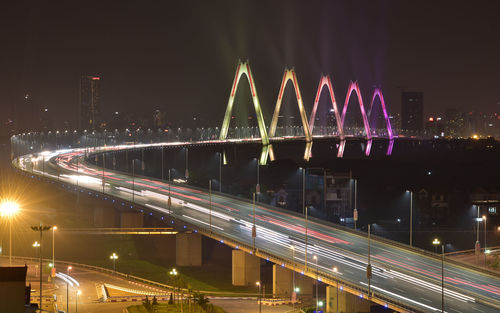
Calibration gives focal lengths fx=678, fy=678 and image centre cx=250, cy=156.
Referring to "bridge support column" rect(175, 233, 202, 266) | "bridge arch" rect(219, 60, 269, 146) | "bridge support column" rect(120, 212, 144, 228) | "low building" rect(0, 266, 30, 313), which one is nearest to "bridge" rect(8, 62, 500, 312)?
"bridge support column" rect(175, 233, 202, 266)

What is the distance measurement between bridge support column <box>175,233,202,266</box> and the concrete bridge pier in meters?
13.9

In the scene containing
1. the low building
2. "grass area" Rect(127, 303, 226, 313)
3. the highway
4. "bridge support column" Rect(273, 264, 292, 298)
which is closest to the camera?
the low building

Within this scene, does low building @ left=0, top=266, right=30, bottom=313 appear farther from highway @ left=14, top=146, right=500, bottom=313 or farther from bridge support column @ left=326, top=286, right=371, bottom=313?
bridge support column @ left=326, top=286, right=371, bottom=313

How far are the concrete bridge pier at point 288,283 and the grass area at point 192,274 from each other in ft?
14.7

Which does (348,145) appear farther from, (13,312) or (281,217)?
(13,312)

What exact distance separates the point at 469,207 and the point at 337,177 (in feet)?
56.8

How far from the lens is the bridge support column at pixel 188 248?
52.6m

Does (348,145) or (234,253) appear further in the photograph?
(348,145)

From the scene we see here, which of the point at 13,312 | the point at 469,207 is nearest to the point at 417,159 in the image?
the point at 469,207

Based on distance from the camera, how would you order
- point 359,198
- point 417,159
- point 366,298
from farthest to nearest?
point 417,159, point 359,198, point 366,298

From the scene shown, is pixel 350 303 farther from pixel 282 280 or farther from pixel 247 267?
pixel 247 267

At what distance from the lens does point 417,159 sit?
503ft

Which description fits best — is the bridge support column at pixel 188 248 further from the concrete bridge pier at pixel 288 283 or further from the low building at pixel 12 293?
the low building at pixel 12 293

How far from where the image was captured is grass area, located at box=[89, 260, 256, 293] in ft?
150
